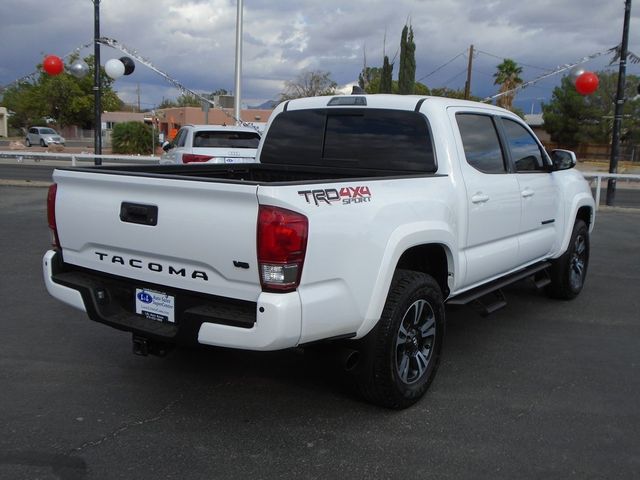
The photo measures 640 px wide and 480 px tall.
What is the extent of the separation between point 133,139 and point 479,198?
33.6m

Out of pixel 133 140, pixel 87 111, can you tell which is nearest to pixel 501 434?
pixel 133 140

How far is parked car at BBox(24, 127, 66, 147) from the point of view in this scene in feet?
145

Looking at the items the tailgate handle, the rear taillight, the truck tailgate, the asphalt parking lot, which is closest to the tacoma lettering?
the truck tailgate

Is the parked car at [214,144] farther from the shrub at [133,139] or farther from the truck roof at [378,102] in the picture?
the shrub at [133,139]

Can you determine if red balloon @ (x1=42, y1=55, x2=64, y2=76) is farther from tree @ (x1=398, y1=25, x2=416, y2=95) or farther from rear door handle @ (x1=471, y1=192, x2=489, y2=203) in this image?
tree @ (x1=398, y1=25, x2=416, y2=95)

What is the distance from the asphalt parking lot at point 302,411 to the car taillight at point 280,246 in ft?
2.88

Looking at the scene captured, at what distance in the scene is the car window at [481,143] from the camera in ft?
15.5

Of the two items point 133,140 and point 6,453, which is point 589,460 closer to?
point 6,453

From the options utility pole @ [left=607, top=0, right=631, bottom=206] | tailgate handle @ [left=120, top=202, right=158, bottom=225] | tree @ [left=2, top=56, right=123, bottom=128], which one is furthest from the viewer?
tree @ [left=2, top=56, right=123, bottom=128]

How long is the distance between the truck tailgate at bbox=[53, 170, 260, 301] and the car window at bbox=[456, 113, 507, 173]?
2197 millimetres

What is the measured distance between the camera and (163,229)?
3348mm

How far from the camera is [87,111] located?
58.4m

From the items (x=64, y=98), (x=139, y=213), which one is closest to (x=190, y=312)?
(x=139, y=213)


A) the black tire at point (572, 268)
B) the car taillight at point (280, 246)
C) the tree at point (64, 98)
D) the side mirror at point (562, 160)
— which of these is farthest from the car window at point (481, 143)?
the tree at point (64, 98)
